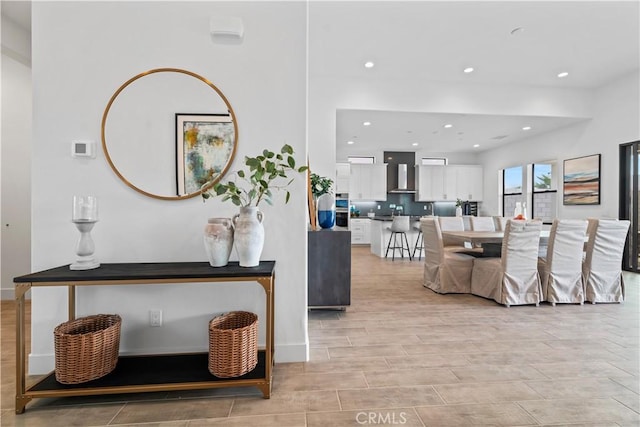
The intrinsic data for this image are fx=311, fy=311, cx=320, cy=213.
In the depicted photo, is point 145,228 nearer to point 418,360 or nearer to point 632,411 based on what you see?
point 418,360

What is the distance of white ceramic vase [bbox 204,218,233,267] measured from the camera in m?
1.88

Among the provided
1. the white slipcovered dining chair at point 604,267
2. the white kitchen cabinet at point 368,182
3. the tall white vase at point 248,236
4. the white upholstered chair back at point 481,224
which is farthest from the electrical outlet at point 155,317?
the white kitchen cabinet at point 368,182

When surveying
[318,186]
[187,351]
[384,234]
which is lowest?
[187,351]

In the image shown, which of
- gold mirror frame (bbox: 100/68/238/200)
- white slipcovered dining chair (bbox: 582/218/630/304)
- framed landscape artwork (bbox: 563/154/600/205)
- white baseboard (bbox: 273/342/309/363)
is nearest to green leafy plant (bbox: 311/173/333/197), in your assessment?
gold mirror frame (bbox: 100/68/238/200)

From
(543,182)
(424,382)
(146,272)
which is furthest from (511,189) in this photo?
(146,272)

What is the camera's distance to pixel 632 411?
5.61ft

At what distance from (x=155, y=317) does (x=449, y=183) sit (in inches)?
363

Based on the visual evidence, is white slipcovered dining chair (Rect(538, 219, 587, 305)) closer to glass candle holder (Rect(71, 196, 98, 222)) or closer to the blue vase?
the blue vase

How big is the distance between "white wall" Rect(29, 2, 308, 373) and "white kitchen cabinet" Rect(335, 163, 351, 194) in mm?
6706

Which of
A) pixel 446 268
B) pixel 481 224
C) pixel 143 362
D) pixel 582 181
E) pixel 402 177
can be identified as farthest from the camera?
pixel 402 177

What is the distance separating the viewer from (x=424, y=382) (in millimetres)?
1983

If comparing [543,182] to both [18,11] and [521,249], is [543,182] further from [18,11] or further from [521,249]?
[18,11]

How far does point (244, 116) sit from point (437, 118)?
15.8 ft

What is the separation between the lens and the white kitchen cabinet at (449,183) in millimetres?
9531
